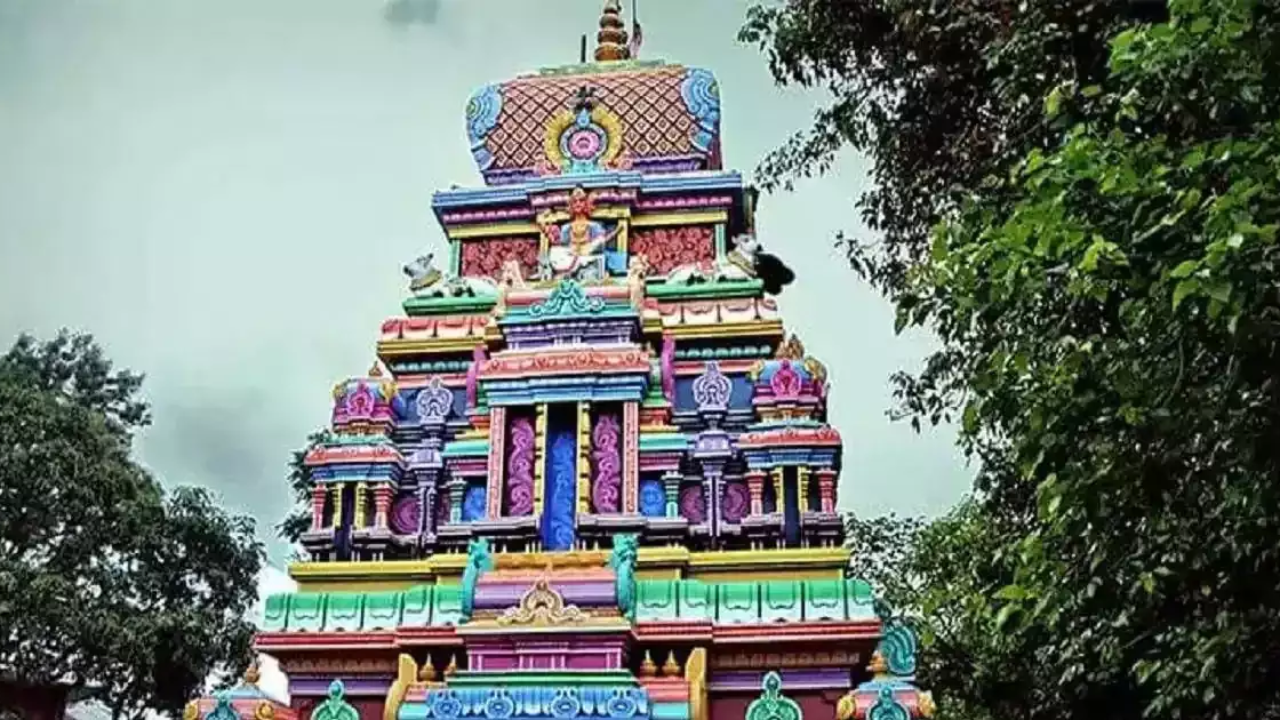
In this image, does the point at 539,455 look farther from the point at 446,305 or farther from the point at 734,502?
the point at 446,305

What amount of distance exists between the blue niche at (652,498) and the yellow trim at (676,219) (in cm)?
311

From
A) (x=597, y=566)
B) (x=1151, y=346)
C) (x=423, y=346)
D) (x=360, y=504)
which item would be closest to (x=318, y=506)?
(x=360, y=504)

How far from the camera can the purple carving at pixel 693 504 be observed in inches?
444

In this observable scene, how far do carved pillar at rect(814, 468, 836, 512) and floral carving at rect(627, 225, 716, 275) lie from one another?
303 centimetres

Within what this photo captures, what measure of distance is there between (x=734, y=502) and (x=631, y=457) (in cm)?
98

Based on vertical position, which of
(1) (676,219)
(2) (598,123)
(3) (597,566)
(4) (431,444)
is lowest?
(3) (597,566)

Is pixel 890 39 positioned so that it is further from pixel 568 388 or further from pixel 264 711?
pixel 264 711

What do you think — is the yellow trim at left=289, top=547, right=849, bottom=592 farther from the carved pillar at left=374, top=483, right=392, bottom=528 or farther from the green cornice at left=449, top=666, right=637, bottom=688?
the green cornice at left=449, top=666, right=637, bottom=688

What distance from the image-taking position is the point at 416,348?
40.9 ft

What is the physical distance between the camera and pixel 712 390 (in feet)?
38.8

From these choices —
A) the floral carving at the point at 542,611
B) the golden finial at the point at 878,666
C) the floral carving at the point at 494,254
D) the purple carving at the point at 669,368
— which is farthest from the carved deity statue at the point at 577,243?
the golden finial at the point at 878,666

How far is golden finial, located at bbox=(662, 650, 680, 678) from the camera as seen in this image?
9.91 m

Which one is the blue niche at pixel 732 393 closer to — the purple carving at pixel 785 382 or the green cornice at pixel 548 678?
the purple carving at pixel 785 382

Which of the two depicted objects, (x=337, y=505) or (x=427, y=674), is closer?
(x=427, y=674)
